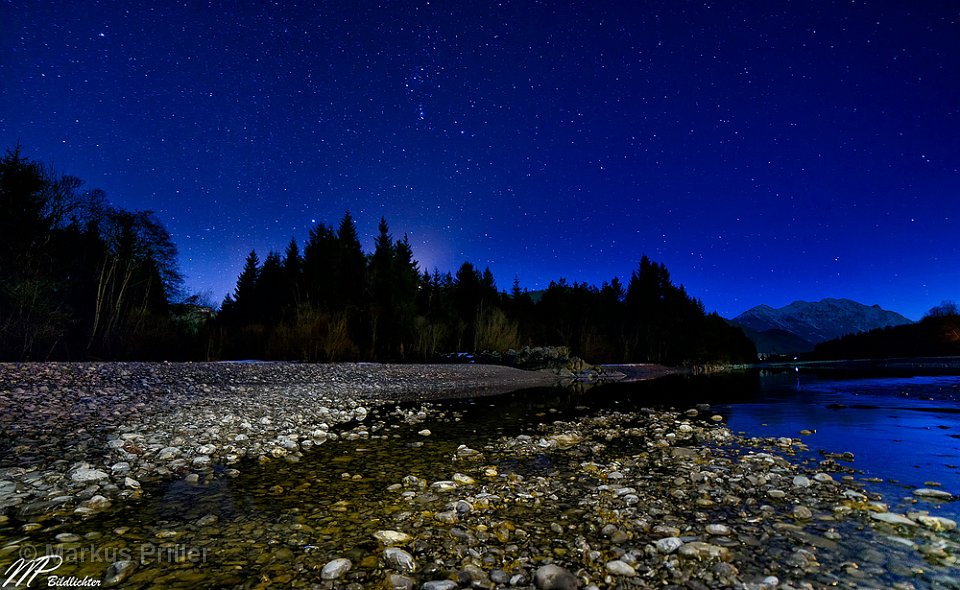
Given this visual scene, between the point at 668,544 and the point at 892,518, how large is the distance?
2.39 metres

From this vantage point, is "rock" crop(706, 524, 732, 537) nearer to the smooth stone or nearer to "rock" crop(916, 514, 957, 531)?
"rock" crop(916, 514, 957, 531)

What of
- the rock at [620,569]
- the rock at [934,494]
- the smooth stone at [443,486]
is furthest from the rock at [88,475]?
the rock at [934,494]

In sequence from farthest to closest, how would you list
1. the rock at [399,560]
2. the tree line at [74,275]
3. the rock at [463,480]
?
the tree line at [74,275], the rock at [463,480], the rock at [399,560]

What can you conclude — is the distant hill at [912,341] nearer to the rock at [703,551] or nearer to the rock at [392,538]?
the rock at [703,551]

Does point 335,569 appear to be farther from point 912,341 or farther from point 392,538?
point 912,341

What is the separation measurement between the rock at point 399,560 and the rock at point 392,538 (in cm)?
23

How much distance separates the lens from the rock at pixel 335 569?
276 cm

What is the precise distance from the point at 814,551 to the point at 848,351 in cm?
14638

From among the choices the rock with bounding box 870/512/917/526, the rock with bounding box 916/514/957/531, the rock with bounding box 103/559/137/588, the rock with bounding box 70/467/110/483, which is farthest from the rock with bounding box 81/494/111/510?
the rock with bounding box 916/514/957/531

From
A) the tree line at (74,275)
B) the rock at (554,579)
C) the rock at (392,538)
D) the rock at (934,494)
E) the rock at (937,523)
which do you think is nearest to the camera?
the rock at (554,579)

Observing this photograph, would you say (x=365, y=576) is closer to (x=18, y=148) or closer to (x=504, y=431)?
(x=504, y=431)

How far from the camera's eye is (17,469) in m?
4.73

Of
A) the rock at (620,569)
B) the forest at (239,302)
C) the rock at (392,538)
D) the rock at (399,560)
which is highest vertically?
the forest at (239,302)

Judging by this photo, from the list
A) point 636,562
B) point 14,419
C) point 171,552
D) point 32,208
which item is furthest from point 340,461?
point 32,208
